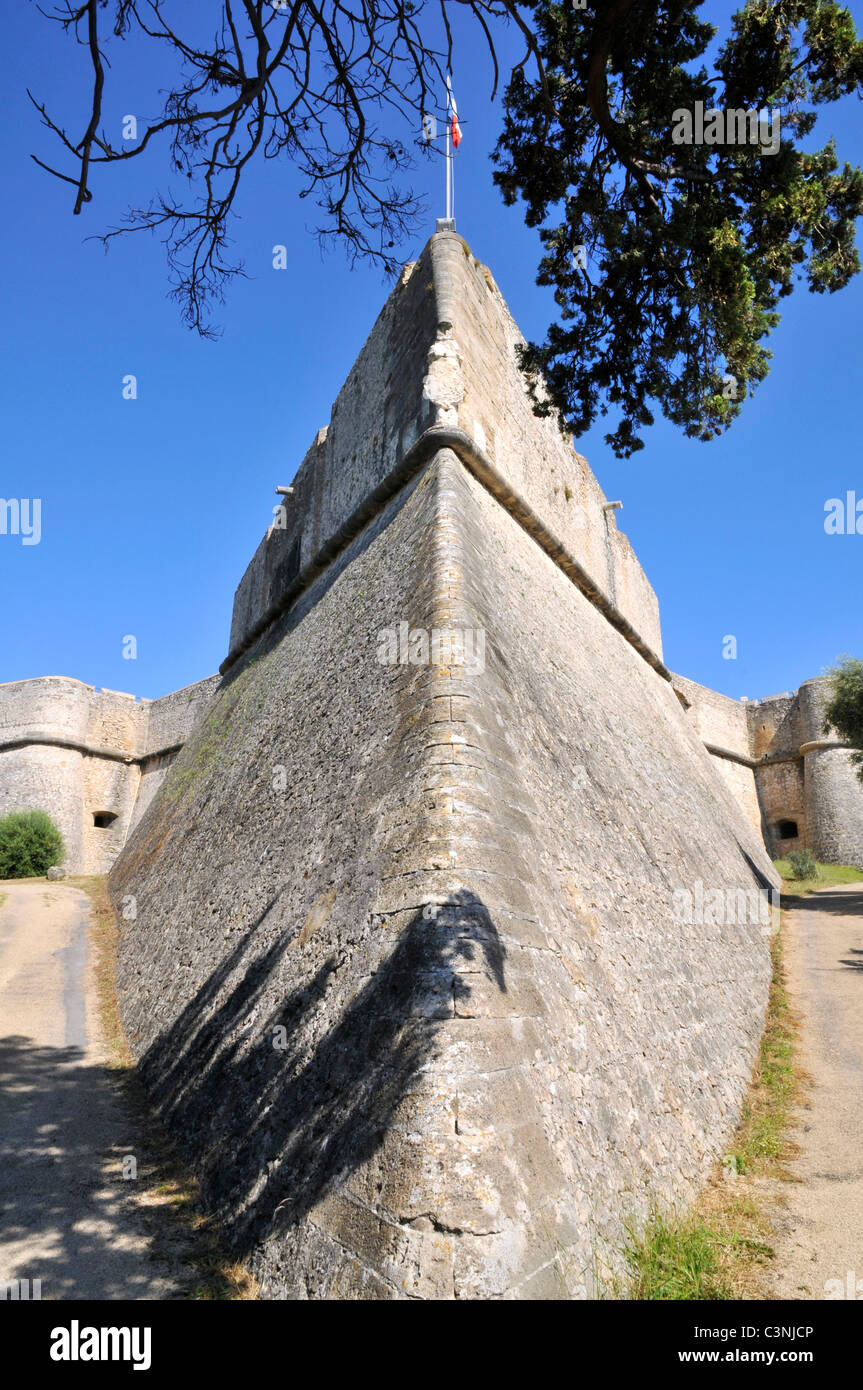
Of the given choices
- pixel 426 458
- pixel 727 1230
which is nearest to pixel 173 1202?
pixel 727 1230

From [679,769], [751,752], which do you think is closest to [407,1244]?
[679,769]

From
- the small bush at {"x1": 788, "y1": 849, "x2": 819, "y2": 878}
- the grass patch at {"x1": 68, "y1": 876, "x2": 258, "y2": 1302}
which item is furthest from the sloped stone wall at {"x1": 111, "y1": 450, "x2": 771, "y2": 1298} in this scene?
the small bush at {"x1": 788, "y1": 849, "x2": 819, "y2": 878}

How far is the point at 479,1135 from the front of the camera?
2830 mm

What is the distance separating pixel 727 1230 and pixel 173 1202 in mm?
2913

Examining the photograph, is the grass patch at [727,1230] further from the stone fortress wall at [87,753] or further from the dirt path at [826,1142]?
the stone fortress wall at [87,753]

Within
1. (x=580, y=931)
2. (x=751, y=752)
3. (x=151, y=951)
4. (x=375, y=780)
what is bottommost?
(x=151, y=951)

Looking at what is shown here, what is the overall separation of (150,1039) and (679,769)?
7.02 m

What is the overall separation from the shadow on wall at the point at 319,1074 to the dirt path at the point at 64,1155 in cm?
46

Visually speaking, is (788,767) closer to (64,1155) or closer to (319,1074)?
(64,1155)

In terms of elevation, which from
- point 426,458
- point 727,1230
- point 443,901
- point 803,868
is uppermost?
point 426,458

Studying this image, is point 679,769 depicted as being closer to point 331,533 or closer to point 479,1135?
point 331,533

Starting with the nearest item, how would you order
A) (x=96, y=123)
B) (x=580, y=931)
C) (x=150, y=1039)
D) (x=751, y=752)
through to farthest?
(x=96, y=123) → (x=580, y=931) → (x=150, y=1039) → (x=751, y=752)

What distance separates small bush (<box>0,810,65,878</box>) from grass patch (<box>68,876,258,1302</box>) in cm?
1579

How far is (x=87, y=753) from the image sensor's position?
2669cm
